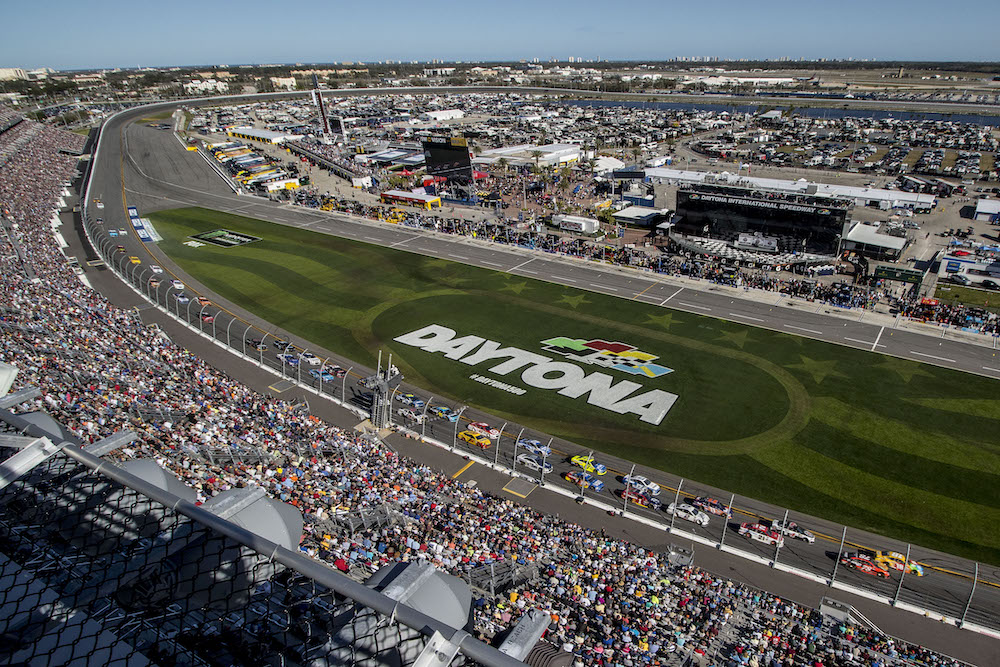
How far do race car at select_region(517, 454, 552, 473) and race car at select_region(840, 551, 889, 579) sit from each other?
46.0 ft

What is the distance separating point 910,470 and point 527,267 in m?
39.0

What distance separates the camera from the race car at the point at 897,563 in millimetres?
23922

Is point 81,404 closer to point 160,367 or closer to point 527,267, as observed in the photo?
point 160,367

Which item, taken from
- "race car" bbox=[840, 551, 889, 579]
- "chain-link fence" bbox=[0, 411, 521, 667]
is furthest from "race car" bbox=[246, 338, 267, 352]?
"race car" bbox=[840, 551, 889, 579]

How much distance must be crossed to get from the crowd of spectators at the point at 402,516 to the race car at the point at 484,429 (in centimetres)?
429

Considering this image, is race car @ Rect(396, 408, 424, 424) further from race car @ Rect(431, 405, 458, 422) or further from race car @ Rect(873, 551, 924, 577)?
race car @ Rect(873, 551, 924, 577)

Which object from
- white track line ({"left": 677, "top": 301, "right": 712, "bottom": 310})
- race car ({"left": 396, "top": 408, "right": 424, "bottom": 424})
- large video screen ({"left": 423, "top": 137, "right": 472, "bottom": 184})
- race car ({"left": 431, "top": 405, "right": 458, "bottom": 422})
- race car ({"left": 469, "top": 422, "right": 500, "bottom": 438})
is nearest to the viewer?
race car ({"left": 469, "top": 422, "right": 500, "bottom": 438})

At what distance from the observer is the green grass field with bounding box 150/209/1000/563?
28.9 m

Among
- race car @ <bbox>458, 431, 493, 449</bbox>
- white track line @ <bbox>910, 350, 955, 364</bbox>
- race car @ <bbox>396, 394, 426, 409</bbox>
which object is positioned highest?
white track line @ <bbox>910, 350, 955, 364</bbox>

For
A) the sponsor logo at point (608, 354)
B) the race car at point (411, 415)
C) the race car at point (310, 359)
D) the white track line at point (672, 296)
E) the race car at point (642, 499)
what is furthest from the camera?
the white track line at point (672, 296)

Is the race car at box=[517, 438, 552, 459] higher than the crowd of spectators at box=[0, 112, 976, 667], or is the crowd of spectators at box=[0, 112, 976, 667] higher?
the crowd of spectators at box=[0, 112, 976, 667]

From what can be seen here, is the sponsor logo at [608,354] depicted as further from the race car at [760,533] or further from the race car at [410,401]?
the race car at [760,533]

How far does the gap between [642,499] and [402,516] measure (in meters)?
12.2

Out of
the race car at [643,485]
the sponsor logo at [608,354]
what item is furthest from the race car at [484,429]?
the sponsor logo at [608,354]
